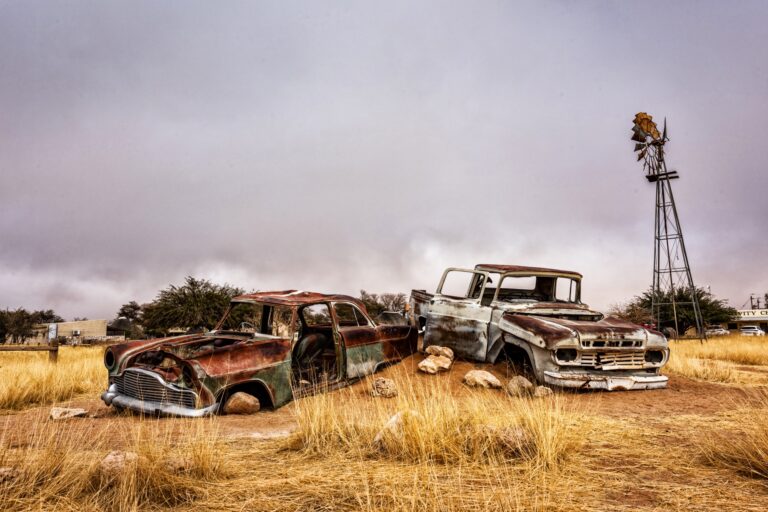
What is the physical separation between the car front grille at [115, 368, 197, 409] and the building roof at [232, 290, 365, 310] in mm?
1882

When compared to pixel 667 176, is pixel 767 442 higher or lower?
lower

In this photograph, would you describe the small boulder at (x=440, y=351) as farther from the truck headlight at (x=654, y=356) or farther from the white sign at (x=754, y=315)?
the white sign at (x=754, y=315)

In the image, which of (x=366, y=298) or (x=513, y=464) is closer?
(x=513, y=464)

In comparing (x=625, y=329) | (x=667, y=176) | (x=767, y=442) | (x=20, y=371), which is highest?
(x=667, y=176)

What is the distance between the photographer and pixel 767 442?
→ 3463mm

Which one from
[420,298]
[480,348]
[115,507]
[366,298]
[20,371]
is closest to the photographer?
[115,507]

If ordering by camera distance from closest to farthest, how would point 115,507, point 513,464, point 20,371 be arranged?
point 115,507, point 513,464, point 20,371

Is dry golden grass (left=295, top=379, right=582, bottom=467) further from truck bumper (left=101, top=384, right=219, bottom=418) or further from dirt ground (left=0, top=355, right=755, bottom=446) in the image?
truck bumper (left=101, top=384, right=219, bottom=418)

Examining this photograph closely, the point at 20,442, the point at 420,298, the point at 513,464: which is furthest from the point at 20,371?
the point at 513,464

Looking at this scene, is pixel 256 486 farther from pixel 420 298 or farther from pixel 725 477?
pixel 420 298

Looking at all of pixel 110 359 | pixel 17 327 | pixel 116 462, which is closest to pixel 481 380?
pixel 110 359

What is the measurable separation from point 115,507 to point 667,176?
27158mm

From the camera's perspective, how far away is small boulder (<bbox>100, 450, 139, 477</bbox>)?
3174 mm

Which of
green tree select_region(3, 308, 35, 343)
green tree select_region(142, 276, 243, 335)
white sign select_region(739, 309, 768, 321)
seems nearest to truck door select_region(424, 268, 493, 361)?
green tree select_region(142, 276, 243, 335)
